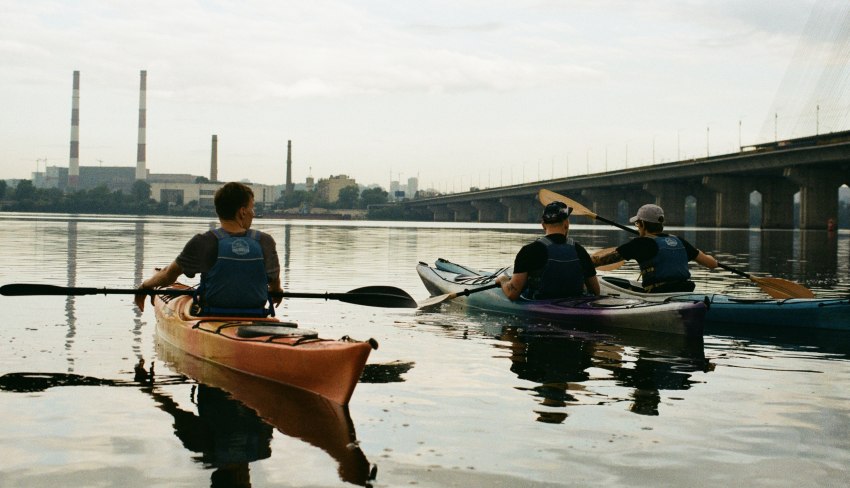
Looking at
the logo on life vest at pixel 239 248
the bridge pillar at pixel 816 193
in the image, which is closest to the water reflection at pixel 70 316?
the logo on life vest at pixel 239 248

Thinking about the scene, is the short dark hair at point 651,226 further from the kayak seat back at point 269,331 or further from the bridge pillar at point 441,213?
the bridge pillar at point 441,213

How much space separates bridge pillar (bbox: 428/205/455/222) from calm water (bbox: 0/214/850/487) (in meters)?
157

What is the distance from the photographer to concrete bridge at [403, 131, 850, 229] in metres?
74.3

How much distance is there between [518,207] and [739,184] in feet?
157

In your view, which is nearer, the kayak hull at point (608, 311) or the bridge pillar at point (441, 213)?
the kayak hull at point (608, 311)

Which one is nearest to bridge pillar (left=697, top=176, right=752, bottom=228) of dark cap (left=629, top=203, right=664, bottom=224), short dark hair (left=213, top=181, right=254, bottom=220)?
dark cap (left=629, top=203, right=664, bottom=224)

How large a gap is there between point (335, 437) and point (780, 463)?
9.28 ft

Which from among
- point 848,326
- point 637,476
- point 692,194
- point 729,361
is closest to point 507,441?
point 637,476

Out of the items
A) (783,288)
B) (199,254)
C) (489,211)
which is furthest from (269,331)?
(489,211)

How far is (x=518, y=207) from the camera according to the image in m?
135

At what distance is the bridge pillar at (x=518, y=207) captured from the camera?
133m

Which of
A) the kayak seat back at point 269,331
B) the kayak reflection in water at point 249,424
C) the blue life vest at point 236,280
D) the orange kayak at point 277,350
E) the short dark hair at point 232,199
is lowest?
the kayak reflection in water at point 249,424

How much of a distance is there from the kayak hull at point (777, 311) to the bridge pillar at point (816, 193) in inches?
2646

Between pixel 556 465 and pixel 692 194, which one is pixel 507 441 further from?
pixel 692 194
